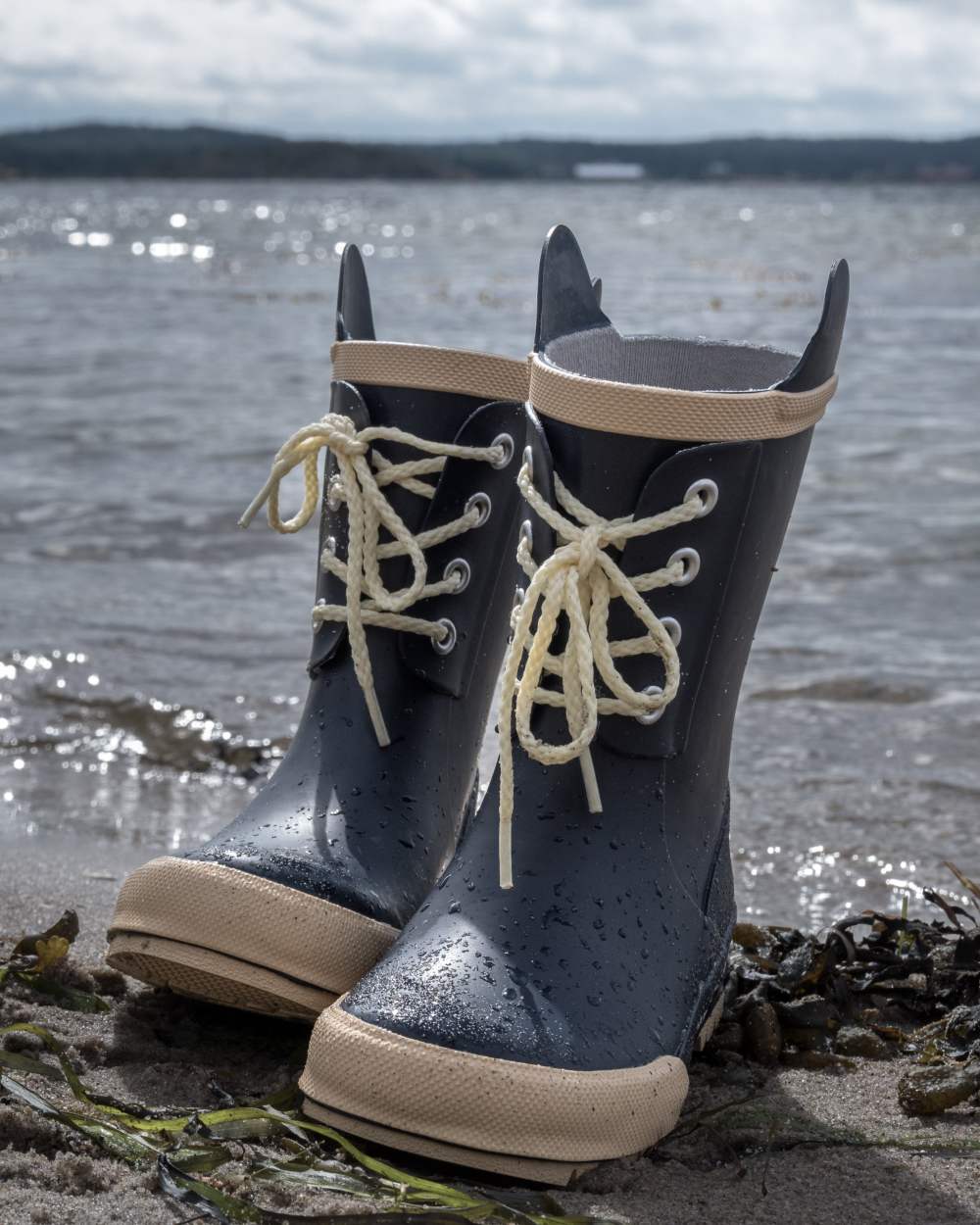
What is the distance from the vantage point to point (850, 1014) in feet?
6.79

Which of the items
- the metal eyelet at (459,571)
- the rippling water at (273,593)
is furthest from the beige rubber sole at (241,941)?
the rippling water at (273,593)

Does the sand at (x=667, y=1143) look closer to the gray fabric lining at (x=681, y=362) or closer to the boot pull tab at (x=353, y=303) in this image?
the gray fabric lining at (x=681, y=362)

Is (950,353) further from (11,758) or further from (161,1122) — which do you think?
(161,1122)

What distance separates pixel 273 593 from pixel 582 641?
3129 millimetres

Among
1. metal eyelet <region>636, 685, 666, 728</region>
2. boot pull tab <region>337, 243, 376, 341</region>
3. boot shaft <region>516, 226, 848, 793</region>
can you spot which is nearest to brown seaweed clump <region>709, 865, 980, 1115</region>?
boot shaft <region>516, 226, 848, 793</region>

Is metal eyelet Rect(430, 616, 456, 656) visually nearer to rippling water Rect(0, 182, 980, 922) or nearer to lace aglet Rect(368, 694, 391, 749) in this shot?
lace aglet Rect(368, 694, 391, 749)

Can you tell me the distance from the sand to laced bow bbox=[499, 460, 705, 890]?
0.36 metres

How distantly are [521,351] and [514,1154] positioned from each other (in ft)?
31.3

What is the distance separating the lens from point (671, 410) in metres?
1.71

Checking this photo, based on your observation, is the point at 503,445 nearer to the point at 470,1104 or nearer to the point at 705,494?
the point at 705,494

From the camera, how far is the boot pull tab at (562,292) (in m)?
1.89

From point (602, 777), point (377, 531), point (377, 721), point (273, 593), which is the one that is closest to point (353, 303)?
point (377, 531)

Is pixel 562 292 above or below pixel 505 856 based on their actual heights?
above

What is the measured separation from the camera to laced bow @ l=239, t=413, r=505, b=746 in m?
2.05
